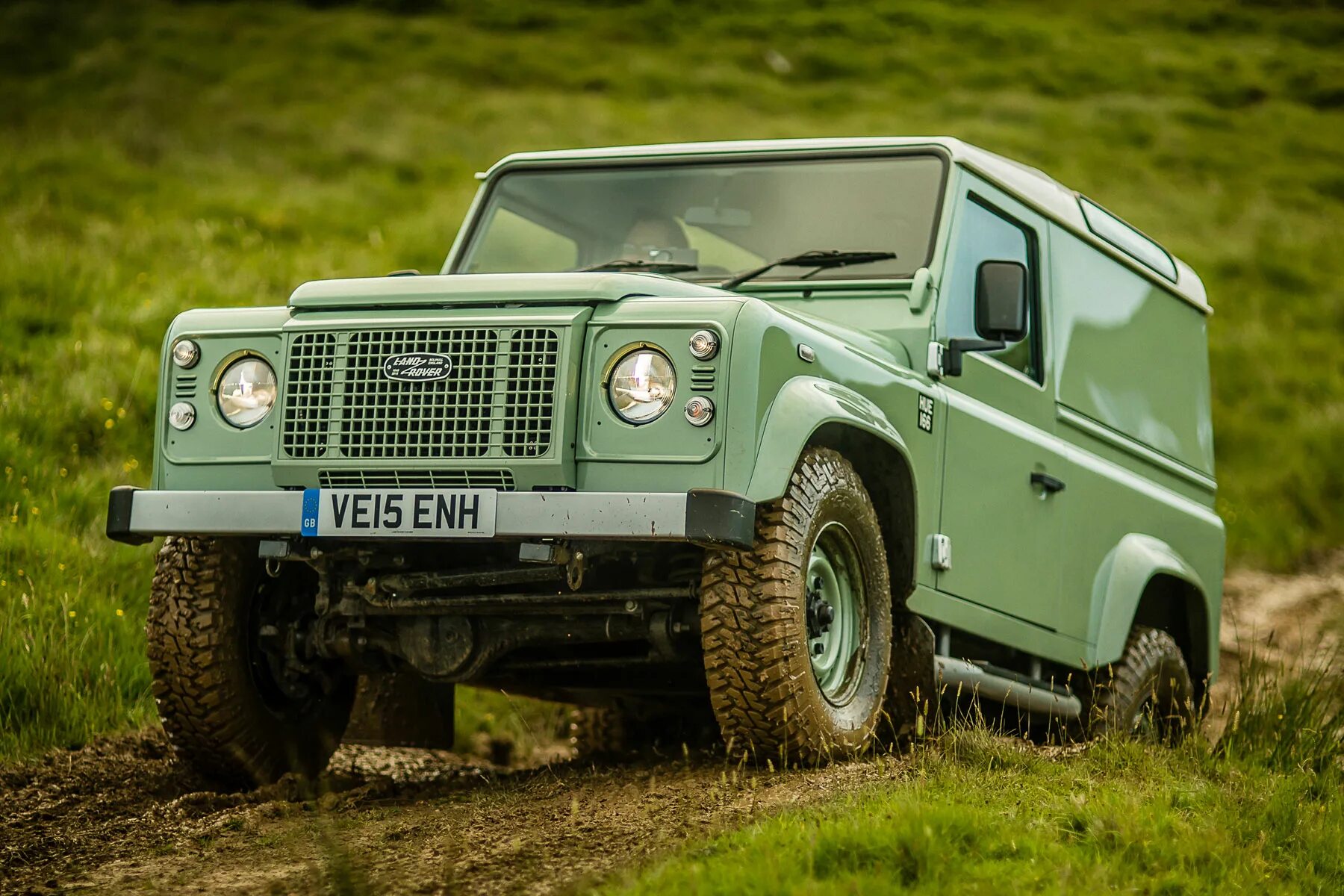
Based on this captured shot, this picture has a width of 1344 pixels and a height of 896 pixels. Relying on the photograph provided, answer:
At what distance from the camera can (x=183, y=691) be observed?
5199 millimetres

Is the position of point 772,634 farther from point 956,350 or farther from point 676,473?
point 956,350

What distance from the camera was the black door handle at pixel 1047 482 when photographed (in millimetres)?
6391

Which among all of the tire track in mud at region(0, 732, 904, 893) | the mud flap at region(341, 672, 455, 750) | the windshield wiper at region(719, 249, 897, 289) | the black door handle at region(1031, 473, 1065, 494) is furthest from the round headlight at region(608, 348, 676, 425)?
the black door handle at region(1031, 473, 1065, 494)

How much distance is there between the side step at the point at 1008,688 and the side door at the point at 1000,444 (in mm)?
246

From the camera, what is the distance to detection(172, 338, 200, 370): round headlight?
5.09m

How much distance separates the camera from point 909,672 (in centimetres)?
550

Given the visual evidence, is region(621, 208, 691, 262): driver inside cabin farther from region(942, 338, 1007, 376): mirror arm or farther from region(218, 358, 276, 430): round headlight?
region(218, 358, 276, 430): round headlight

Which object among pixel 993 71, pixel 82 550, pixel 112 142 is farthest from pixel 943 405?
pixel 993 71

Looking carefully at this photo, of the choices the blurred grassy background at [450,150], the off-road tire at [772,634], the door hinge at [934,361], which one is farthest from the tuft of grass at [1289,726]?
the blurred grassy background at [450,150]

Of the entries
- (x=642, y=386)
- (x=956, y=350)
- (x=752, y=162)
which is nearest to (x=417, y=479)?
(x=642, y=386)

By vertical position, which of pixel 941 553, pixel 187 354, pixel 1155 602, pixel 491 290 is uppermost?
pixel 491 290

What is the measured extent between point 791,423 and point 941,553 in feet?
4.15

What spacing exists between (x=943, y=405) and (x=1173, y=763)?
4.64 feet

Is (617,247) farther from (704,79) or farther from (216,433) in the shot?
(704,79)
